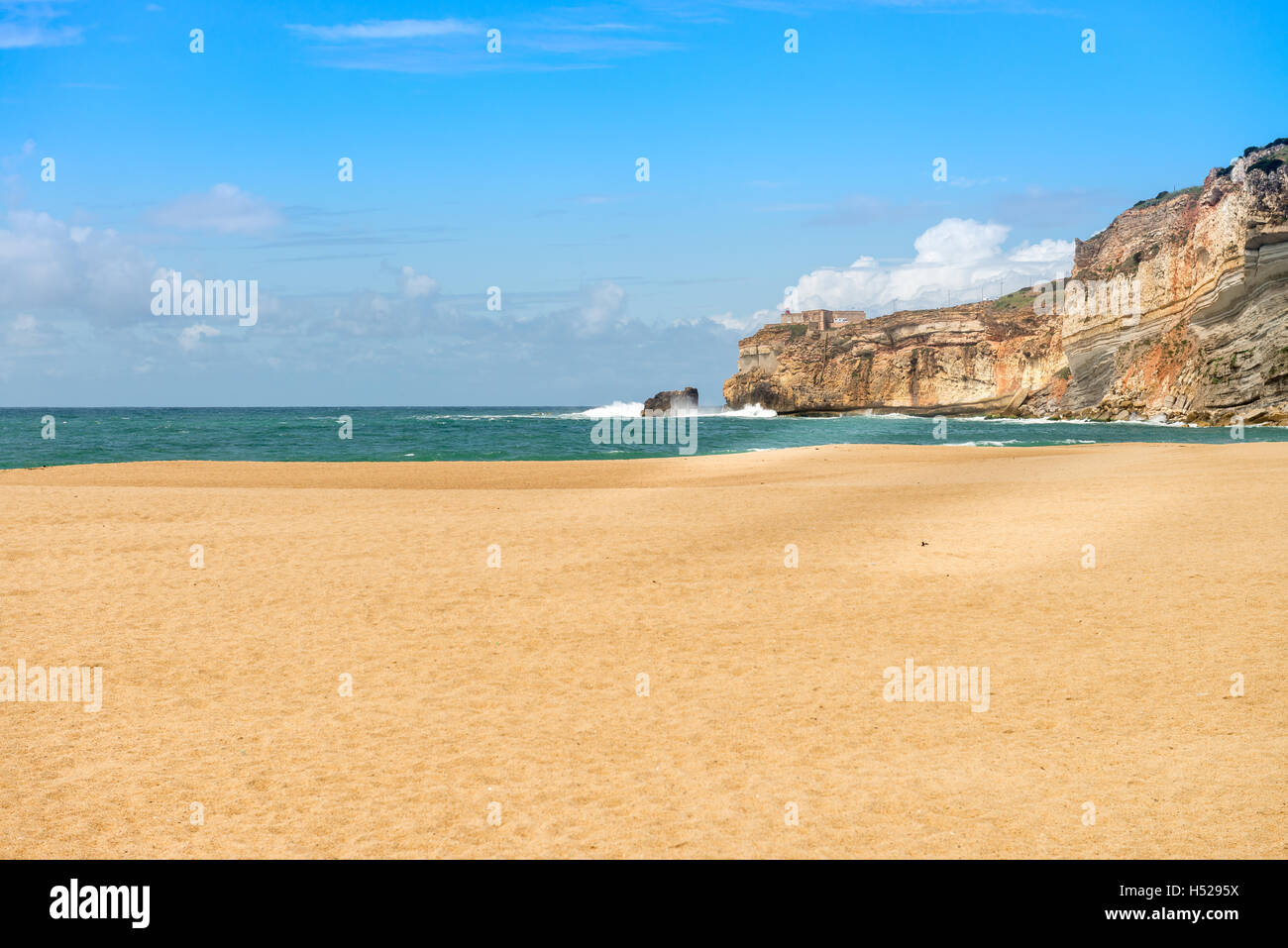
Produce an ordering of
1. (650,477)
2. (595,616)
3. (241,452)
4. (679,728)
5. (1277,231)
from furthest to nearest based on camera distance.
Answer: (1277,231)
(241,452)
(650,477)
(595,616)
(679,728)

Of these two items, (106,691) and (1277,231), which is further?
(1277,231)

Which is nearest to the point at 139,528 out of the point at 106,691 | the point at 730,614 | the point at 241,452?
the point at 106,691

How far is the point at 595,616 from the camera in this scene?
437 inches

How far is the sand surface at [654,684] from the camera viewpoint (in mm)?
5781

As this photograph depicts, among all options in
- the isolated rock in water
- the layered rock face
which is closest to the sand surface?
the layered rock face

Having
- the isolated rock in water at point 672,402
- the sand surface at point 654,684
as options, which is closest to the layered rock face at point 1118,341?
the isolated rock in water at point 672,402

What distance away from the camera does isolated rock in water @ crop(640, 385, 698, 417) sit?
14750 centimetres

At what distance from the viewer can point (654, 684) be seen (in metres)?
8.73

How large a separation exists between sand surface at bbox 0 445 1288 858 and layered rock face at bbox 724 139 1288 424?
175 feet

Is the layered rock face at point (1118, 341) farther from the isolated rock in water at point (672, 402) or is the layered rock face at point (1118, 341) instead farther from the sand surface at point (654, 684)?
the sand surface at point (654, 684)

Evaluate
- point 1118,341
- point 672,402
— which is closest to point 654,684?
point 1118,341
